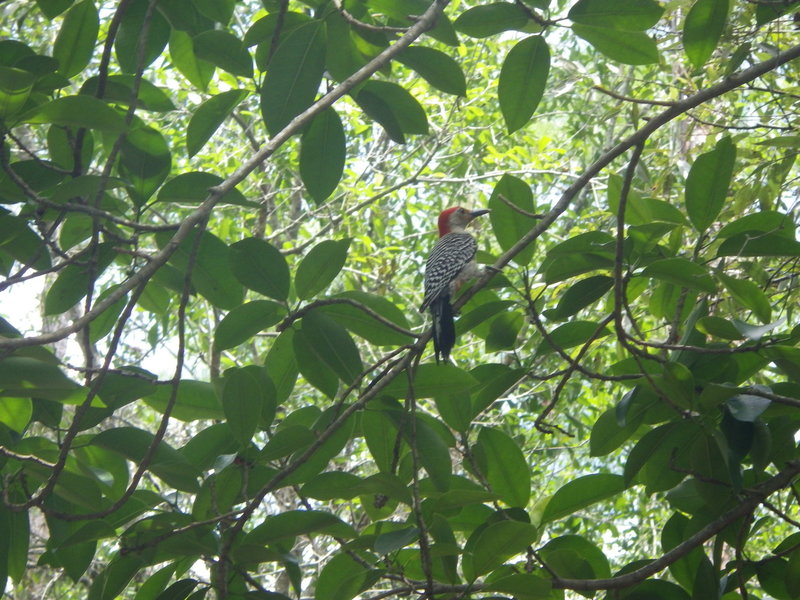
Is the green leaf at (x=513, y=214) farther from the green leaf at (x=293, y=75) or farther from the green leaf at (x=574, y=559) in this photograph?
the green leaf at (x=574, y=559)

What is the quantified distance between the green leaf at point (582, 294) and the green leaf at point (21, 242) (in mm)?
1364

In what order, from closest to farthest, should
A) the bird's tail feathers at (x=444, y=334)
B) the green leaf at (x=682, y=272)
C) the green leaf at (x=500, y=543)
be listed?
the green leaf at (x=500, y=543) → the green leaf at (x=682, y=272) → the bird's tail feathers at (x=444, y=334)

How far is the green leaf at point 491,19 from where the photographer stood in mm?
2256

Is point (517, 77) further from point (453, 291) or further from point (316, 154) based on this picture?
point (453, 291)

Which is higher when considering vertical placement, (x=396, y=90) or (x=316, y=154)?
(x=396, y=90)

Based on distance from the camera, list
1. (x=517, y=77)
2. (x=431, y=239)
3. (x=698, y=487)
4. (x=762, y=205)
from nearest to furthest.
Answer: (x=698, y=487)
(x=517, y=77)
(x=762, y=205)
(x=431, y=239)

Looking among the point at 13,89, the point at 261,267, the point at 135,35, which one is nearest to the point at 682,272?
the point at 261,267

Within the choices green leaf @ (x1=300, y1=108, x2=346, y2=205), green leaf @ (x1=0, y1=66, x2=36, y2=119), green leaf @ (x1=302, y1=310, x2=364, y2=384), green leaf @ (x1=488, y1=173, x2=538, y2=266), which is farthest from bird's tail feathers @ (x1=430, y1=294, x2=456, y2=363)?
green leaf @ (x1=0, y1=66, x2=36, y2=119)

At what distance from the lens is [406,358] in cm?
211

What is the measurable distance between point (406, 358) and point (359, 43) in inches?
38.7

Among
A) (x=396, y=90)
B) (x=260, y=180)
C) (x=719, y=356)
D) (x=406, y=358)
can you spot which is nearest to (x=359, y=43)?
(x=396, y=90)

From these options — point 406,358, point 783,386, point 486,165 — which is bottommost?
point 783,386

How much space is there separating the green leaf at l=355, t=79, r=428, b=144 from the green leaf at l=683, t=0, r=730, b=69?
76 centimetres

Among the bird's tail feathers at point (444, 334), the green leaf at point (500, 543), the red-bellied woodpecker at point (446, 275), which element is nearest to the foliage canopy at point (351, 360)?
the green leaf at point (500, 543)
